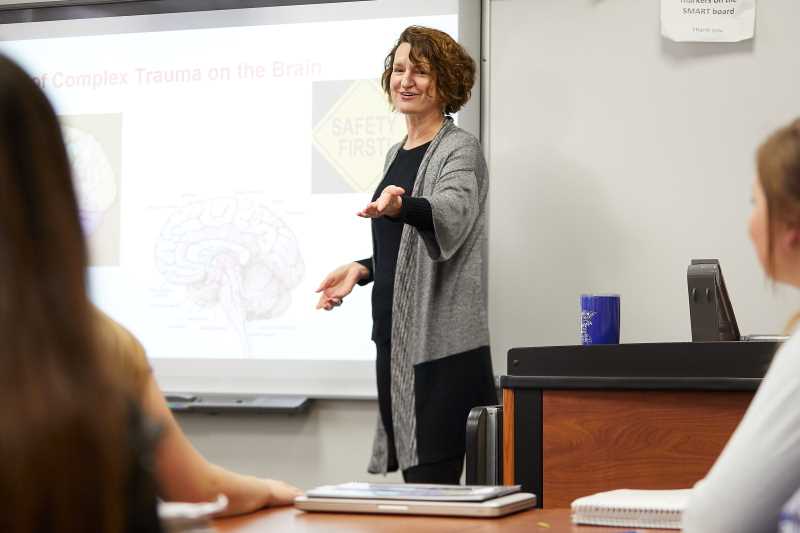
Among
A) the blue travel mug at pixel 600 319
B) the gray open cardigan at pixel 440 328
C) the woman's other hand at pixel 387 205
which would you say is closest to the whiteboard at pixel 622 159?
the gray open cardigan at pixel 440 328

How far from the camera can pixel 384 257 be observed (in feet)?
8.72

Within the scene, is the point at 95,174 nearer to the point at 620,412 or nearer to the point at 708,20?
the point at 708,20

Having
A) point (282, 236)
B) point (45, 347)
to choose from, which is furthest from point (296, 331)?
point (45, 347)

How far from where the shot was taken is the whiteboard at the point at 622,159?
3.09 metres

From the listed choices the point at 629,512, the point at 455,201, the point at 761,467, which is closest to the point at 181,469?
the point at 629,512

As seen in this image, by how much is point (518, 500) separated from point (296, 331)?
2.32 metres

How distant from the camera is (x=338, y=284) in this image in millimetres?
2689

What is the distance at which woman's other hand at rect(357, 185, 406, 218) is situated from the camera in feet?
7.28

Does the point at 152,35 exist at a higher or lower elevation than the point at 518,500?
higher

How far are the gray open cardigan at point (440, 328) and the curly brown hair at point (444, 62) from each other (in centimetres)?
15

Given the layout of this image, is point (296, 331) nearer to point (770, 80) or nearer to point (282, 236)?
point (282, 236)

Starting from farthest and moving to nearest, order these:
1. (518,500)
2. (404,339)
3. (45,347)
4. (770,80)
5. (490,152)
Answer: (490,152)
(770,80)
(404,339)
(518,500)
(45,347)

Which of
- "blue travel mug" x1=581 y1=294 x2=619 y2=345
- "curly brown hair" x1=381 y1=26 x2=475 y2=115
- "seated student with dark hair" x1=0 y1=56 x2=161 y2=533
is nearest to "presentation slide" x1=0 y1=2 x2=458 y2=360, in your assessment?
"curly brown hair" x1=381 y1=26 x2=475 y2=115

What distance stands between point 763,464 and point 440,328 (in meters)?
1.71
